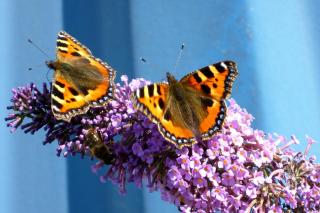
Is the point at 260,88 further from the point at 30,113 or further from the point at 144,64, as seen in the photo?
the point at 30,113

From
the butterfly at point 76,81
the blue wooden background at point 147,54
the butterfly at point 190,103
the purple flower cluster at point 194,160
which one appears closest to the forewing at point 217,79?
the butterfly at point 190,103

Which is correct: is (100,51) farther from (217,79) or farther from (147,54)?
(217,79)

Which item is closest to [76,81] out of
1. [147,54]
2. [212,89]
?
[212,89]

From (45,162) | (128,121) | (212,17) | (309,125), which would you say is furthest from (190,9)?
(128,121)

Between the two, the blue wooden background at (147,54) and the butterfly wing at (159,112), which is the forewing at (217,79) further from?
the blue wooden background at (147,54)

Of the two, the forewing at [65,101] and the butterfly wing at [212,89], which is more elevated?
the butterfly wing at [212,89]

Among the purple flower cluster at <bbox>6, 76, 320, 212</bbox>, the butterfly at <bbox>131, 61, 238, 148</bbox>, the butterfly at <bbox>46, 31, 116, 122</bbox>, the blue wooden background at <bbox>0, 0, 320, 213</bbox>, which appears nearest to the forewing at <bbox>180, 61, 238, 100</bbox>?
the butterfly at <bbox>131, 61, 238, 148</bbox>
